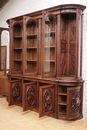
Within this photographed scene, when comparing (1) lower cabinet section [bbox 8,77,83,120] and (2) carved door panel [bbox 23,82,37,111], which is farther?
(2) carved door panel [bbox 23,82,37,111]

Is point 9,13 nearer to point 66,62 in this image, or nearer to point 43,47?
point 43,47

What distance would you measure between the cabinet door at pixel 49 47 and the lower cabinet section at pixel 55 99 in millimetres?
338

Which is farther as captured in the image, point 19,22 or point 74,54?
point 19,22

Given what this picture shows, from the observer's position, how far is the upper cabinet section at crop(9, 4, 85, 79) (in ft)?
12.5

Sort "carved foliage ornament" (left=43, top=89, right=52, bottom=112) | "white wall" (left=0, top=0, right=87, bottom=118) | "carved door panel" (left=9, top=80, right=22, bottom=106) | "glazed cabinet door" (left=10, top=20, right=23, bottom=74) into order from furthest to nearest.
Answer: "glazed cabinet door" (left=10, top=20, right=23, bottom=74) → "carved door panel" (left=9, top=80, right=22, bottom=106) → "white wall" (left=0, top=0, right=87, bottom=118) → "carved foliage ornament" (left=43, top=89, right=52, bottom=112)

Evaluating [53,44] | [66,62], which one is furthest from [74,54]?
[53,44]

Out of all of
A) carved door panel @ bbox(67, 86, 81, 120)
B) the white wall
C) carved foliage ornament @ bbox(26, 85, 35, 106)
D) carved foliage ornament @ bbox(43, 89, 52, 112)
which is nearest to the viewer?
carved door panel @ bbox(67, 86, 81, 120)

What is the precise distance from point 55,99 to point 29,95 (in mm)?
673

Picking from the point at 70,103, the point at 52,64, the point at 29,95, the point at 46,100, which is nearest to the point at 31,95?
the point at 29,95

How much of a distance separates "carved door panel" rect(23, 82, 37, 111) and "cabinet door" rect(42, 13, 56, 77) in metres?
0.47

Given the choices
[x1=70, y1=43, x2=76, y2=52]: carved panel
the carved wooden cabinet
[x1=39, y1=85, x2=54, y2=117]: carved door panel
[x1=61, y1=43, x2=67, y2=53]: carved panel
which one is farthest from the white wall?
[x1=39, y1=85, x2=54, y2=117]: carved door panel

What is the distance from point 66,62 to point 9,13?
3026mm

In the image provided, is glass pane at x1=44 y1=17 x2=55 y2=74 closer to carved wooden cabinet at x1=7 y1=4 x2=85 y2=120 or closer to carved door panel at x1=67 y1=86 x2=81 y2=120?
carved wooden cabinet at x1=7 y1=4 x2=85 y2=120

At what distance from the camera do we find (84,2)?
3.92 metres
